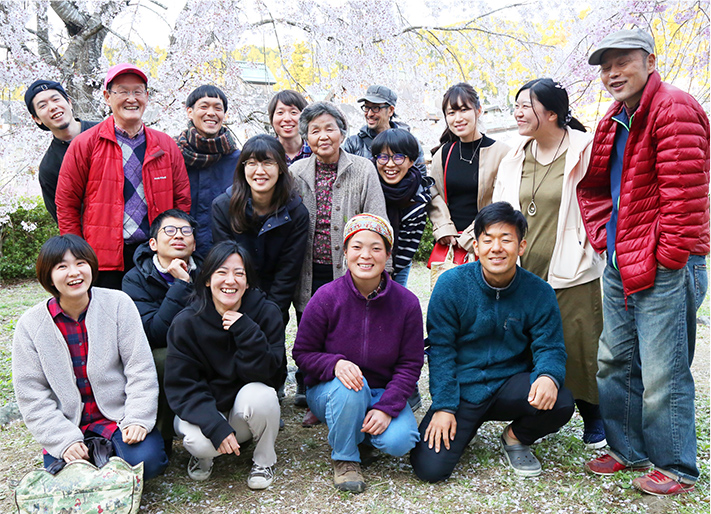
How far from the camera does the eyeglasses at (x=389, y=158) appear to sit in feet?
11.2

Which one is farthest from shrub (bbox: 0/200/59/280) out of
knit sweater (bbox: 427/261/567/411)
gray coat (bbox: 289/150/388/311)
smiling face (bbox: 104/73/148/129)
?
knit sweater (bbox: 427/261/567/411)

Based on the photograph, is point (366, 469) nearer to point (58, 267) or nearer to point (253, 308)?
point (253, 308)

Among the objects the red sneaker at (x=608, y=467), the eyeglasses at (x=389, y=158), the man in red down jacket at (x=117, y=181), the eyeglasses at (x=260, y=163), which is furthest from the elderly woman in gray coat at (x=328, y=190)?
the red sneaker at (x=608, y=467)

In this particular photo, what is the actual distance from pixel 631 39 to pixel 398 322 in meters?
1.73

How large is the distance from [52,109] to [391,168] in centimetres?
220

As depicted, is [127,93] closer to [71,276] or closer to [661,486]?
[71,276]

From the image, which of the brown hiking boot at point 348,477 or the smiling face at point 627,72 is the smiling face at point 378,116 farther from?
the brown hiking boot at point 348,477

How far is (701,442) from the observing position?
10.1 ft

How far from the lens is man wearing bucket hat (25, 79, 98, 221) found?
131 inches

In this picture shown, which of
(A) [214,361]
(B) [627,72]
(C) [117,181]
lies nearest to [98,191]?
(C) [117,181]

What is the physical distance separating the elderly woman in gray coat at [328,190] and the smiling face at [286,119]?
16.4 inches

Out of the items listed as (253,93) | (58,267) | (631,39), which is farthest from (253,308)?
(253,93)

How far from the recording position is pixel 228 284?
2617 millimetres

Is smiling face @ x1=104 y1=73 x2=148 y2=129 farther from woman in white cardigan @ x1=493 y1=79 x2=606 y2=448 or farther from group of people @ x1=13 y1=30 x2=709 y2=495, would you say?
woman in white cardigan @ x1=493 y1=79 x2=606 y2=448
